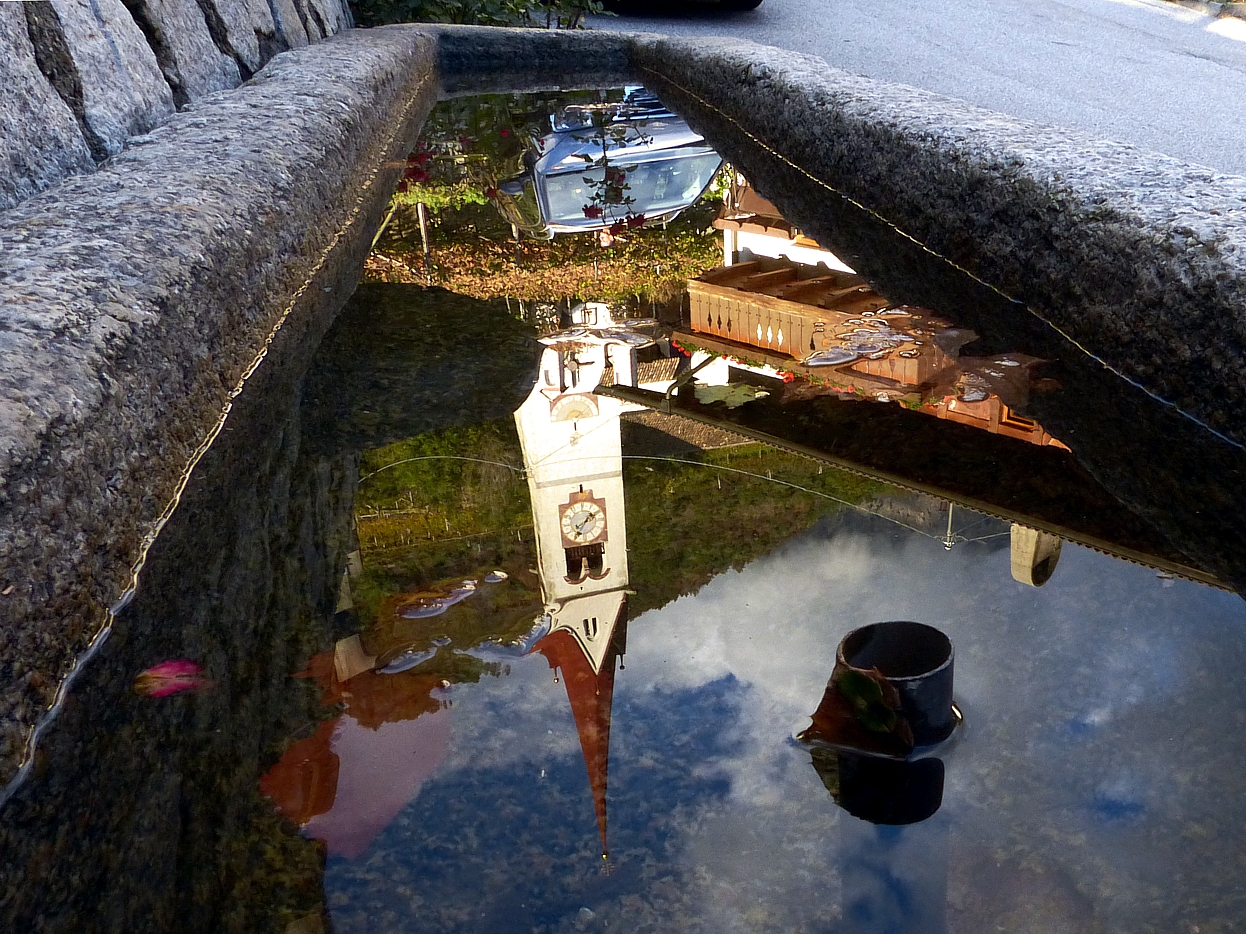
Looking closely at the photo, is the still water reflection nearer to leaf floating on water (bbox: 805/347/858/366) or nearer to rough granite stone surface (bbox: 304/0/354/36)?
leaf floating on water (bbox: 805/347/858/366)

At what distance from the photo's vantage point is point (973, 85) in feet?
16.8

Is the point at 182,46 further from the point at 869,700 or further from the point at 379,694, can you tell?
the point at 869,700

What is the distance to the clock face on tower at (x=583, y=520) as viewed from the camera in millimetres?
1469

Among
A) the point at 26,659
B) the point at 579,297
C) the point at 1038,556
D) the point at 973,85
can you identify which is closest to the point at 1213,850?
the point at 1038,556

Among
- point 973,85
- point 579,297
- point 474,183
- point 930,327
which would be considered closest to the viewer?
point 930,327

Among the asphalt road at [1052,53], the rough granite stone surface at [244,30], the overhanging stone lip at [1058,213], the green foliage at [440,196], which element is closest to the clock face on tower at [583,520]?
the overhanging stone lip at [1058,213]

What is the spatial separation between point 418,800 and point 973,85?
5.00 metres

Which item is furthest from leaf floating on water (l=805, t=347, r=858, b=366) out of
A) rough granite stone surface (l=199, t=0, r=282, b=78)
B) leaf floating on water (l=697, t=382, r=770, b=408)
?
rough granite stone surface (l=199, t=0, r=282, b=78)

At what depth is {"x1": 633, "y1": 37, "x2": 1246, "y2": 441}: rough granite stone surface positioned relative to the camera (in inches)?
67.4

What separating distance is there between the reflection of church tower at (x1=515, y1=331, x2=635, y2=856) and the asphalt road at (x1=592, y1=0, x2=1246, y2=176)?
6.41ft

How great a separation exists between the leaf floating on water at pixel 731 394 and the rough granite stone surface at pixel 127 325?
2.90 feet

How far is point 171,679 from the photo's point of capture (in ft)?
4.10

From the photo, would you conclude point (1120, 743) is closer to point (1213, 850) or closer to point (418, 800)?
point (1213, 850)

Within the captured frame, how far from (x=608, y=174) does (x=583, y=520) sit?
2760mm
